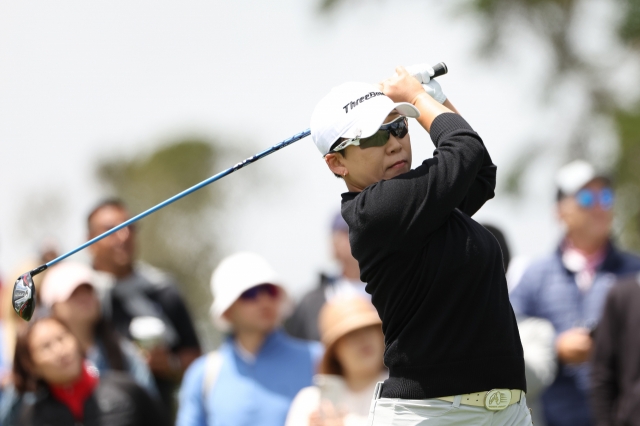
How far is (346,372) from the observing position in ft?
17.6

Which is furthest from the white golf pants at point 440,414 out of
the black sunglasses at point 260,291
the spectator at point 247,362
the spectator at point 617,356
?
the black sunglasses at point 260,291

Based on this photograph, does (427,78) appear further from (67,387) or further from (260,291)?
(67,387)

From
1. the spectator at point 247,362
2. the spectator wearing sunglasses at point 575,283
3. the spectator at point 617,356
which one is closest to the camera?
the spectator at point 617,356

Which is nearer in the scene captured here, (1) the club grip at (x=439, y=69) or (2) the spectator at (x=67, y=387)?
(1) the club grip at (x=439, y=69)

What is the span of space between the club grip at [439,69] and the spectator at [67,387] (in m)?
2.97

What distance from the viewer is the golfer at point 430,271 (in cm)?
332

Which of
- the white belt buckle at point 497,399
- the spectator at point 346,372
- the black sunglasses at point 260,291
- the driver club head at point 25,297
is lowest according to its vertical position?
the white belt buckle at point 497,399

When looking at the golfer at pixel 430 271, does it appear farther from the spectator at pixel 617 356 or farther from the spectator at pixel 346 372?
the spectator at pixel 617 356

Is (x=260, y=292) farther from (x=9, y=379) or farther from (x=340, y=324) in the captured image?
(x=9, y=379)

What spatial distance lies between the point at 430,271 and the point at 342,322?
2153mm

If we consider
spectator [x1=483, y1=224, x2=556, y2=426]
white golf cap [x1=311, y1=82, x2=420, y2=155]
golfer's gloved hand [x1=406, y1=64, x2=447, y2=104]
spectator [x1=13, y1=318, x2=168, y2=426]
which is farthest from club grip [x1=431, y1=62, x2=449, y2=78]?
spectator [x1=13, y1=318, x2=168, y2=426]

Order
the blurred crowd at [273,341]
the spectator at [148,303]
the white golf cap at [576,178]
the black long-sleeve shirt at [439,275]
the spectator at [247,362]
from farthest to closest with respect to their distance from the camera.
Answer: the spectator at [148,303]
the white golf cap at [576,178]
the spectator at [247,362]
the blurred crowd at [273,341]
the black long-sleeve shirt at [439,275]

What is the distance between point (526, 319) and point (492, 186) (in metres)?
2.22

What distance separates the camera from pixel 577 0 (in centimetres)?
1653
